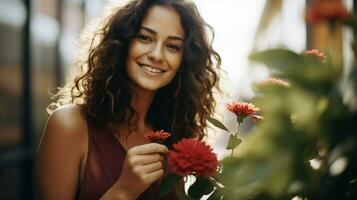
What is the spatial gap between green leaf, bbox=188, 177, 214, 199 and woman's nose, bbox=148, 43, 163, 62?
2.54 feet

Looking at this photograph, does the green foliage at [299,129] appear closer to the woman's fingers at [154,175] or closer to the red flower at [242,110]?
the red flower at [242,110]

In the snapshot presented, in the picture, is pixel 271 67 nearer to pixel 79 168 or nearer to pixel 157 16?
pixel 157 16

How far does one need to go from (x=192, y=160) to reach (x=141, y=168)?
0.41m

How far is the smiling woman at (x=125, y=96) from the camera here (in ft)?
5.21

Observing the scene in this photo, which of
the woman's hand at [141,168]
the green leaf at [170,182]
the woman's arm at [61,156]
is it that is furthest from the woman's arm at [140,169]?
the woman's arm at [61,156]

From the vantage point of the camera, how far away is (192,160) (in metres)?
0.75

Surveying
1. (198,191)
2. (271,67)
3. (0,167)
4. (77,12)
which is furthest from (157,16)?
(77,12)

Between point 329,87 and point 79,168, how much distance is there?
4.50ft

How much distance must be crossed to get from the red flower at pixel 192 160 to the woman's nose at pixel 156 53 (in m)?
0.78

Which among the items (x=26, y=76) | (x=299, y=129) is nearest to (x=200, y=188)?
(x=299, y=129)

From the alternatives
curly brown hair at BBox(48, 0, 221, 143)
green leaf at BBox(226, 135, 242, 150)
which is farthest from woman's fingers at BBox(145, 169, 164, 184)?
curly brown hair at BBox(48, 0, 221, 143)

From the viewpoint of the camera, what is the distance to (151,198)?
5.45 feet

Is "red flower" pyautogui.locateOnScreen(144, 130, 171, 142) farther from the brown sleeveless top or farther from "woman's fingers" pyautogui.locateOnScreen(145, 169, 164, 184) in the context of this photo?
the brown sleeveless top

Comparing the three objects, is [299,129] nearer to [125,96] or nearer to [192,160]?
[192,160]
